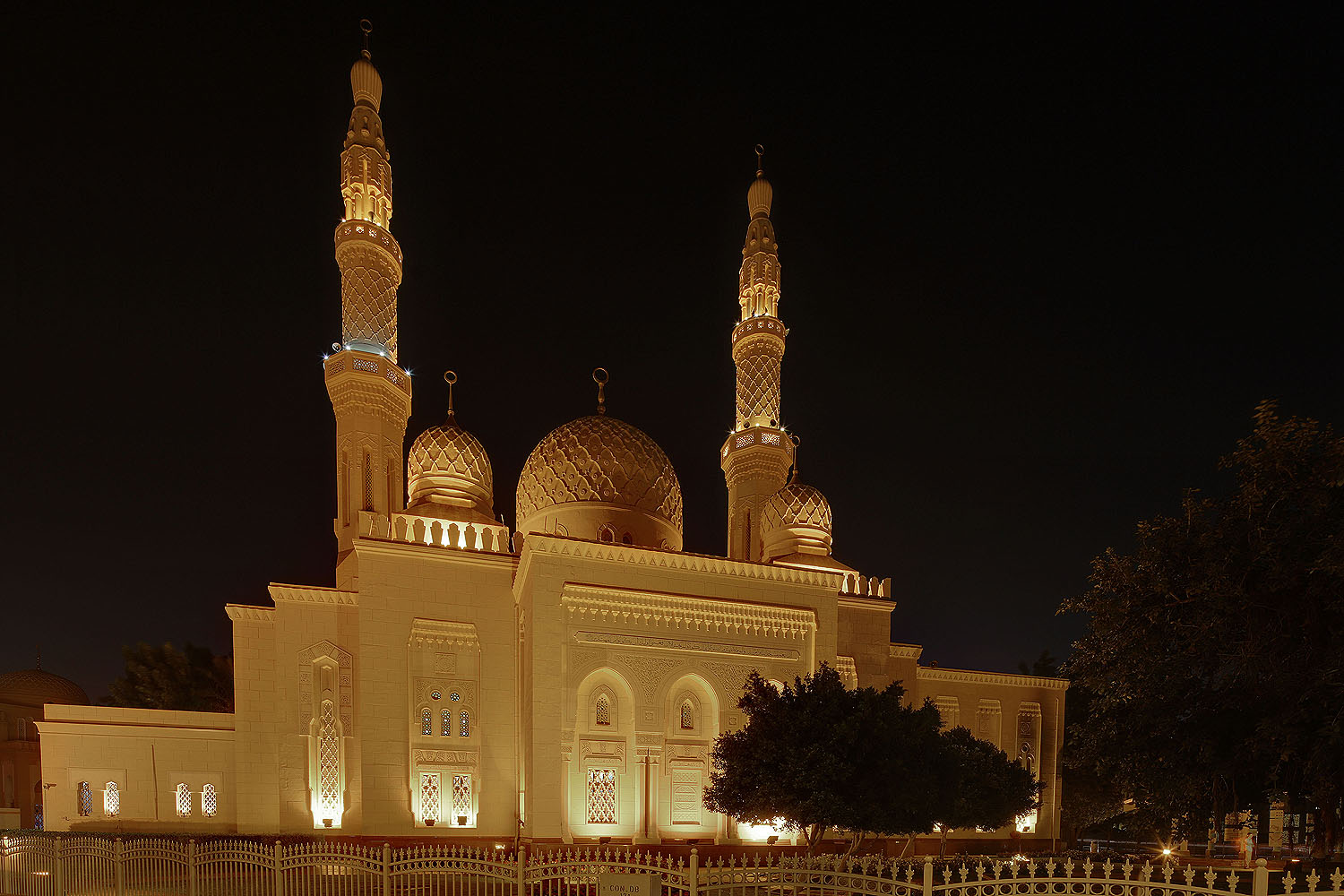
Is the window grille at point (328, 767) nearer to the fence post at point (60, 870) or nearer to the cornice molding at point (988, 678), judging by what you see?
the fence post at point (60, 870)

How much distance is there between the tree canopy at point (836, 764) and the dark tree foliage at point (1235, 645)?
3671mm

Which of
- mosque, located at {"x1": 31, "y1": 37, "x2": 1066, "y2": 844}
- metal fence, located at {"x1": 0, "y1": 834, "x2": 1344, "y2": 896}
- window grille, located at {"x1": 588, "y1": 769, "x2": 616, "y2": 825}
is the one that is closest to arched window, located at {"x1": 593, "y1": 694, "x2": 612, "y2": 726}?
mosque, located at {"x1": 31, "y1": 37, "x2": 1066, "y2": 844}

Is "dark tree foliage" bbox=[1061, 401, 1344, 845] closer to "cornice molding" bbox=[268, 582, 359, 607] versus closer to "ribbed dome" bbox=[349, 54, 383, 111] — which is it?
"cornice molding" bbox=[268, 582, 359, 607]

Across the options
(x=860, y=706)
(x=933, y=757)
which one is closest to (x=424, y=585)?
(x=860, y=706)

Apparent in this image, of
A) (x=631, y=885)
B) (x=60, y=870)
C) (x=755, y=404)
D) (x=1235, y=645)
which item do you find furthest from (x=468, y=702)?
(x=1235, y=645)

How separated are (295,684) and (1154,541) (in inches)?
604

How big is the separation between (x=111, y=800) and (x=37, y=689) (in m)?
17.7

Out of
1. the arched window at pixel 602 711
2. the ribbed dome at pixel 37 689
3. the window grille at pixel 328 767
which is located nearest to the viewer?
the window grille at pixel 328 767

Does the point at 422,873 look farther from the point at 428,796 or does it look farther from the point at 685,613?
the point at 685,613

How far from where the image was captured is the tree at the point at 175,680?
2495 centimetres

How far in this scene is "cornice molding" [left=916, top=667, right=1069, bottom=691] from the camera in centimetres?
2209

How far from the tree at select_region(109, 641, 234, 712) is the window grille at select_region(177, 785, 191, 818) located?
9.13 meters

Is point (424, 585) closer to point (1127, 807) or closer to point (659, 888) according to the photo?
point (659, 888)

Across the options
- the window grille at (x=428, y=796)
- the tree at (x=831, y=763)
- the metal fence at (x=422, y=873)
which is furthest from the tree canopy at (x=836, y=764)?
the window grille at (x=428, y=796)
